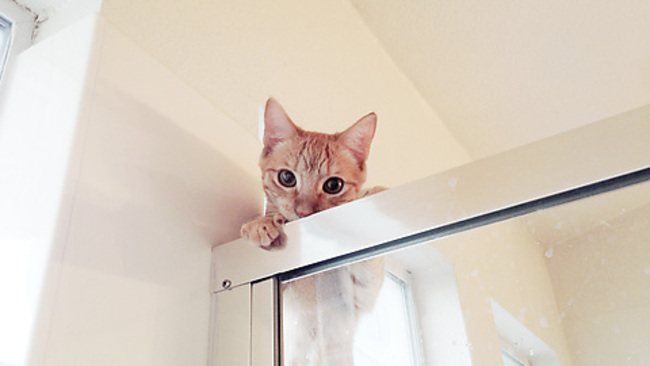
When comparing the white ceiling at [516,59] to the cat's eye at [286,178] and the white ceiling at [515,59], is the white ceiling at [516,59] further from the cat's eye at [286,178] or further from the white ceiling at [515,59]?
the cat's eye at [286,178]

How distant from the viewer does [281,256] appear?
697 mm

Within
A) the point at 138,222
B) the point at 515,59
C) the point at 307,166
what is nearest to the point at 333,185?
the point at 307,166

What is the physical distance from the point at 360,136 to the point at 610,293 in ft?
1.68

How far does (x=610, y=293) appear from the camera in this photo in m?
0.58

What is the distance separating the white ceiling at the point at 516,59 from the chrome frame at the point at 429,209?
1127mm

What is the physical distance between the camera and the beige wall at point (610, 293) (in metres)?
0.55

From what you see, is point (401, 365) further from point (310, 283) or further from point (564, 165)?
point (564, 165)

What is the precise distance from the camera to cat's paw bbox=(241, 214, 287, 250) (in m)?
0.69

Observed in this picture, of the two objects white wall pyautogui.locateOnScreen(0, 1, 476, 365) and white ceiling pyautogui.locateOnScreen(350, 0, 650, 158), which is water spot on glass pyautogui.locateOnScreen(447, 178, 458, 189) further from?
white ceiling pyautogui.locateOnScreen(350, 0, 650, 158)

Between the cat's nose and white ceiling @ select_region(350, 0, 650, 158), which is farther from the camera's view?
white ceiling @ select_region(350, 0, 650, 158)

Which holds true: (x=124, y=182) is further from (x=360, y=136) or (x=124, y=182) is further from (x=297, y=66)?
(x=297, y=66)

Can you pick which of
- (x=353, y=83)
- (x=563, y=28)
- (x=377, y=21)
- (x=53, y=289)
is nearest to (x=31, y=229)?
(x=53, y=289)

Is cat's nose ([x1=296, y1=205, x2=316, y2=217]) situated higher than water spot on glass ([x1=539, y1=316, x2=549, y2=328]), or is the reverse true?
cat's nose ([x1=296, y1=205, x2=316, y2=217])

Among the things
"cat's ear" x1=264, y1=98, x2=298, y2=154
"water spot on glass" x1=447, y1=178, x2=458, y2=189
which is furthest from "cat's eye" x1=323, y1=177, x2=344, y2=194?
"water spot on glass" x1=447, y1=178, x2=458, y2=189
